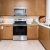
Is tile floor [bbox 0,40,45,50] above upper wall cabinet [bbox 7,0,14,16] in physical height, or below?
below

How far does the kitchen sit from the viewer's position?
22.4ft

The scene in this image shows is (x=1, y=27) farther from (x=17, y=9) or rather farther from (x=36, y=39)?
(x=36, y=39)

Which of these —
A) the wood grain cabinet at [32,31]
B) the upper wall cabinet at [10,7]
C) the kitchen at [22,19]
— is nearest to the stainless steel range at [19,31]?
the kitchen at [22,19]

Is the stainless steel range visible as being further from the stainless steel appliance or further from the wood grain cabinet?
the stainless steel appliance

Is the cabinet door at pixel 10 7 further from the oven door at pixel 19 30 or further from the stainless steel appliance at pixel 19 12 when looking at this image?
the oven door at pixel 19 30

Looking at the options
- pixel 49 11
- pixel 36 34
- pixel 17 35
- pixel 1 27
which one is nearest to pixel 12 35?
pixel 17 35

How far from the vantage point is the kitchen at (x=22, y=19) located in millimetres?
6828

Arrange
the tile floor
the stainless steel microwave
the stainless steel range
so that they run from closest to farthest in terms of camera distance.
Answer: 1. the tile floor
2. the stainless steel range
3. the stainless steel microwave

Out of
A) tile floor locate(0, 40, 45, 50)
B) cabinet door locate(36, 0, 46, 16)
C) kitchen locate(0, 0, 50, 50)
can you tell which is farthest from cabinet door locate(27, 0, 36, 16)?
tile floor locate(0, 40, 45, 50)

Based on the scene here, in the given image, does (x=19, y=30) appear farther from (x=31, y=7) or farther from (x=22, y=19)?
(x=31, y=7)

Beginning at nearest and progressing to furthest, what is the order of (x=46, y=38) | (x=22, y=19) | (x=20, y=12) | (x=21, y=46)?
(x=46, y=38), (x=21, y=46), (x=20, y=12), (x=22, y=19)

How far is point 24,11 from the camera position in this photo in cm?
706

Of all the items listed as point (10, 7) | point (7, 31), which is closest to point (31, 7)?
point (10, 7)

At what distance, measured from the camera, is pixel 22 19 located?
289 inches
